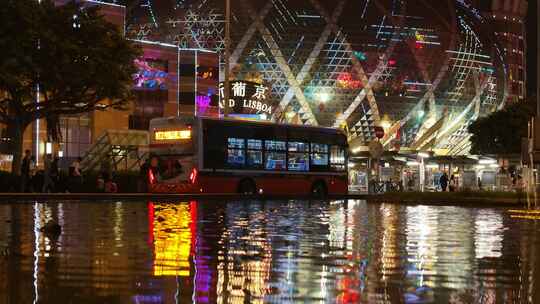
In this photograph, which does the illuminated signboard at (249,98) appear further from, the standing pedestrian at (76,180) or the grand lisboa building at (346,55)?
the standing pedestrian at (76,180)

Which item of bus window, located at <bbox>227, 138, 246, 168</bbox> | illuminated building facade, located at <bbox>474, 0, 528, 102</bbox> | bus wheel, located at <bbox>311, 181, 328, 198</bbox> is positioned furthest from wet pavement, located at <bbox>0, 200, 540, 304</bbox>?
illuminated building facade, located at <bbox>474, 0, 528, 102</bbox>

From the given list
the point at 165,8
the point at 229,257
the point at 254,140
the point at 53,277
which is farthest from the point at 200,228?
the point at 165,8

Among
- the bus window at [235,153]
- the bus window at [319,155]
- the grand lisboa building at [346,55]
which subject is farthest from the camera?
the grand lisboa building at [346,55]

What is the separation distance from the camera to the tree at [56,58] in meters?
32.6

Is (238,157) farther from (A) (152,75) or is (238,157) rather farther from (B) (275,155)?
(A) (152,75)

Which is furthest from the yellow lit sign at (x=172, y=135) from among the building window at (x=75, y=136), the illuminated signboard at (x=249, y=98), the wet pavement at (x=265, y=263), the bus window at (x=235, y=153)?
the illuminated signboard at (x=249, y=98)

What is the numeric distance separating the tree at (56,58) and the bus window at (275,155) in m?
6.21

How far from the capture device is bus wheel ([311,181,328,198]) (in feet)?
116

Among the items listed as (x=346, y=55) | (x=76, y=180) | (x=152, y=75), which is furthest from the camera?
(x=346, y=55)

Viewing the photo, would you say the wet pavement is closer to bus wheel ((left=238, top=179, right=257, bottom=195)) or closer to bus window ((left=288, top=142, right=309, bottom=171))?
bus wheel ((left=238, top=179, right=257, bottom=195))

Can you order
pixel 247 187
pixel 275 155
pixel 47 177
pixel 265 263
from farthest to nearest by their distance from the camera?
pixel 275 155, pixel 247 187, pixel 47 177, pixel 265 263

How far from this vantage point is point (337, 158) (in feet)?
120

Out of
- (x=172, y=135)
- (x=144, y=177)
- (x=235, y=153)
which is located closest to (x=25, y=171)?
(x=144, y=177)

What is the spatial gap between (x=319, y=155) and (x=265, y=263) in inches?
1065
